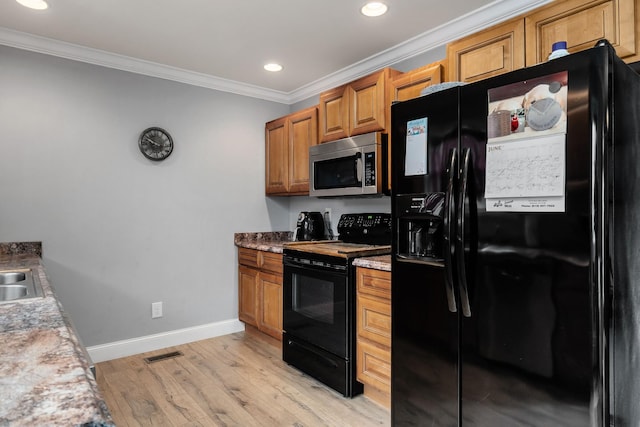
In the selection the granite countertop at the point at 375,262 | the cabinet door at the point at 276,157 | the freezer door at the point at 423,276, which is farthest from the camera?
the cabinet door at the point at 276,157

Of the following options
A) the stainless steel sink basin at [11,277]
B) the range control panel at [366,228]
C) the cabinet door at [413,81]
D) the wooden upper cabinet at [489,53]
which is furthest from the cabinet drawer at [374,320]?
the stainless steel sink basin at [11,277]

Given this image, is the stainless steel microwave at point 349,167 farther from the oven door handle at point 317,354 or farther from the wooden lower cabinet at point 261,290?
the oven door handle at point 317,354

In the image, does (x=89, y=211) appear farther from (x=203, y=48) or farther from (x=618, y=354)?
(x=618, y=354)

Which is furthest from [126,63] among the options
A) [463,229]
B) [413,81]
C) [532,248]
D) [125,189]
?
[532,248]

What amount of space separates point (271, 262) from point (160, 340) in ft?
3.85

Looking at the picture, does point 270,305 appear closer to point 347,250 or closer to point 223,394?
point 223,394

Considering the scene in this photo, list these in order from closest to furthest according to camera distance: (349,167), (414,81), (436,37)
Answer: (414,81) < (436,37) < (349,167)

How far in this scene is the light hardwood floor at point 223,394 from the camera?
2227 mm

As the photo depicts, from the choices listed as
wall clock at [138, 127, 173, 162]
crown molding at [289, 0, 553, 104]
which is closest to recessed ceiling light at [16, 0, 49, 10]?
wall clock at [138, 127, 173, 162]

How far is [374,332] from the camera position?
231 cm

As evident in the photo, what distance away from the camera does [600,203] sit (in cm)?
125

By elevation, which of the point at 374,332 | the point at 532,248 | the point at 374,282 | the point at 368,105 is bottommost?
the point at 374,332

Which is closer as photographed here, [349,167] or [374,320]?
[374,320]

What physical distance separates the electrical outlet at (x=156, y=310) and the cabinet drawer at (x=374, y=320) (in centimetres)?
185
